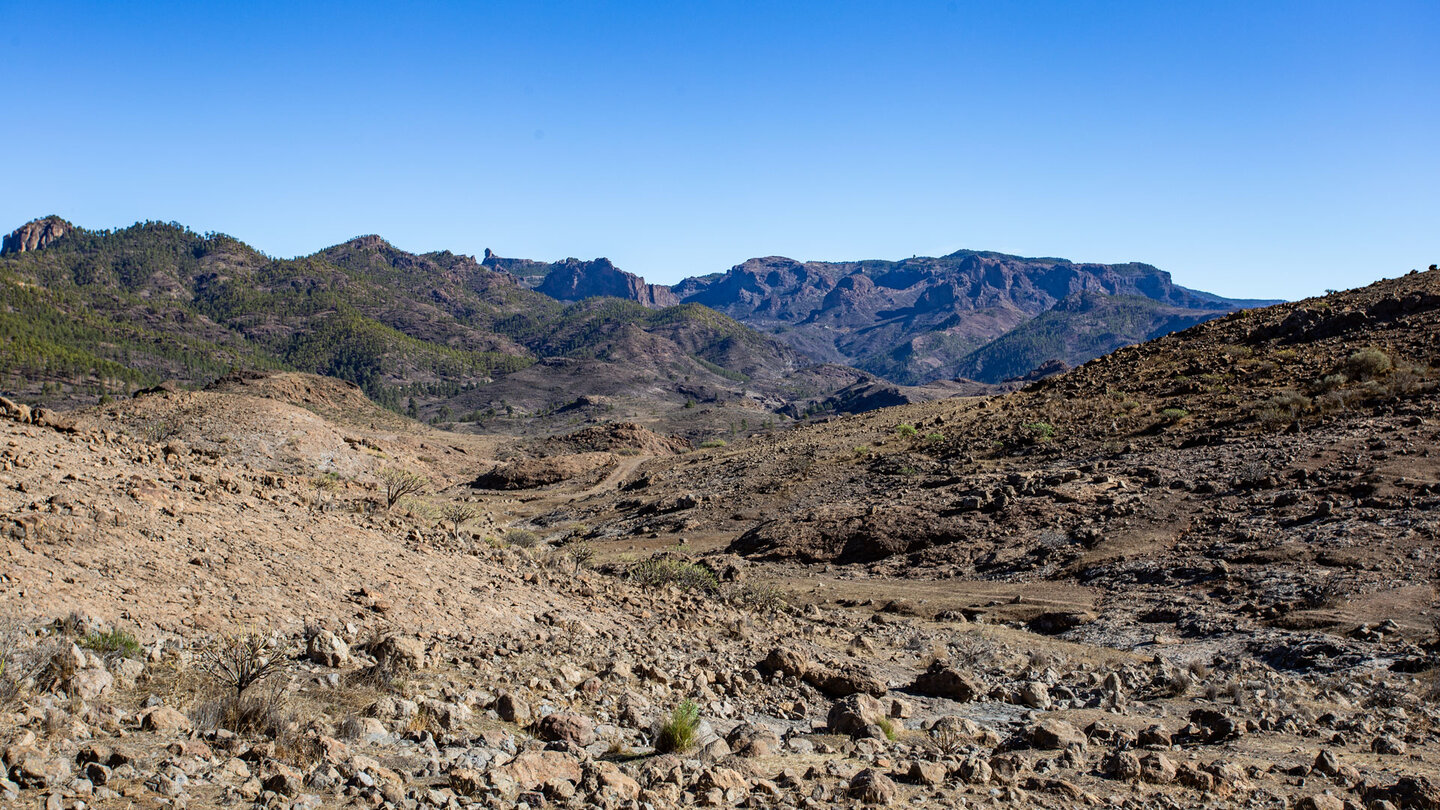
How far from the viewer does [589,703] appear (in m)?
6.17

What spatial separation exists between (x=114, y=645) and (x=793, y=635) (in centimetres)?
661

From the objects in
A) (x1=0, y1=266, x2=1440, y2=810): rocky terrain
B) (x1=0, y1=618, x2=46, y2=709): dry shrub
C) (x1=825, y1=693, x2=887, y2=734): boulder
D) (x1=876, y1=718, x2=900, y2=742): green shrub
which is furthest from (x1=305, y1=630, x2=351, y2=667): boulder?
(x1=876, y1=718, x2=900, y2=742): green shrub

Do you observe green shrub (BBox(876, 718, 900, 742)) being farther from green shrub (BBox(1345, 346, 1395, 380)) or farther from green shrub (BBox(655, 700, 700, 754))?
green shrub (BBox(1345, 346, 1395, 380))

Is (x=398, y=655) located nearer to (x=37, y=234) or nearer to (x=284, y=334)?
(x=284, y=334)

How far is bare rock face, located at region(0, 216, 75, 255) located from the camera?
172125mm

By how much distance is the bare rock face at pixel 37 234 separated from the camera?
17212 centimetres

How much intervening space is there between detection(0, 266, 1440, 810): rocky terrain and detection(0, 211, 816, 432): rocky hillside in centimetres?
6322

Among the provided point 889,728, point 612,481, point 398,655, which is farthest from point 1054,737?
point 612,481

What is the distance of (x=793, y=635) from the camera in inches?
388

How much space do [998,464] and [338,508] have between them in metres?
14.8

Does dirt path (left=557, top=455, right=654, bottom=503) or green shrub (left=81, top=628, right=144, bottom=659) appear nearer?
green shrub (left=81, top=628, right=144, bottom=659)

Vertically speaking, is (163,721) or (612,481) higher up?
(163,721)

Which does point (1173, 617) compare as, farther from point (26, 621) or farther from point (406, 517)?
point (26, 621)

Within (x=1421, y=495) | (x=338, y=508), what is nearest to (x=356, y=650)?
(x=338, y=508)
